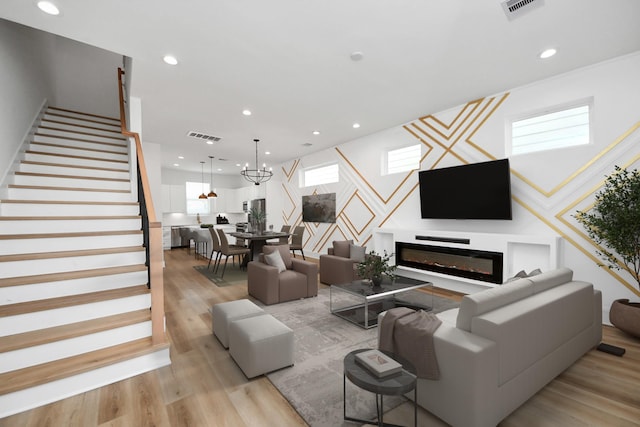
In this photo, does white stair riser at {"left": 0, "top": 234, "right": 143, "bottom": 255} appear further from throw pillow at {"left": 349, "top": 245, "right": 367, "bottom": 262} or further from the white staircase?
throw pillow at {"left": 349, "top": 245, "right": 367, "bottom": 262}

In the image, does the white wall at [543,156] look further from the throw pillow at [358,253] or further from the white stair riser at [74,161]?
the white stair riser at [74,161]

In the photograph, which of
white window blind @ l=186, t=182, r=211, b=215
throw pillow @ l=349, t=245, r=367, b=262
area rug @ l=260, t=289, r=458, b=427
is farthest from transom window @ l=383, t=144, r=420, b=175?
white window blind @ l=186, t=182, r=211, b=215

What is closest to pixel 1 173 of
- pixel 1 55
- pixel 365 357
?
pixel 1 55

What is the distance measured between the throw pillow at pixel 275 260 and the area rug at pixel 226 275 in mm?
1330

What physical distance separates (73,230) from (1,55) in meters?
2.16

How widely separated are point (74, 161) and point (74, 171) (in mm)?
292

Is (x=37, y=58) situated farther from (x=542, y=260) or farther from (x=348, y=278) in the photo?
(x=542, y=260)

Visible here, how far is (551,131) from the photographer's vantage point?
381cm

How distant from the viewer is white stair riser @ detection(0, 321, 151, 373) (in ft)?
6.62

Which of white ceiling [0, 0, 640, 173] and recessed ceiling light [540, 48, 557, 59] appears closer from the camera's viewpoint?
white ceiling [0, 0, 640, 173]

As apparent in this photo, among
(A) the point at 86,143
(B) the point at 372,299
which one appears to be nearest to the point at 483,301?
(B) the point at 372,299

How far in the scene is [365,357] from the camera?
1670 mm

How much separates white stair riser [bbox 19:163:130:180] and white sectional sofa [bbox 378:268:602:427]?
4735 millimetres

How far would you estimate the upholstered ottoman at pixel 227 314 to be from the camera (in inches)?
107
